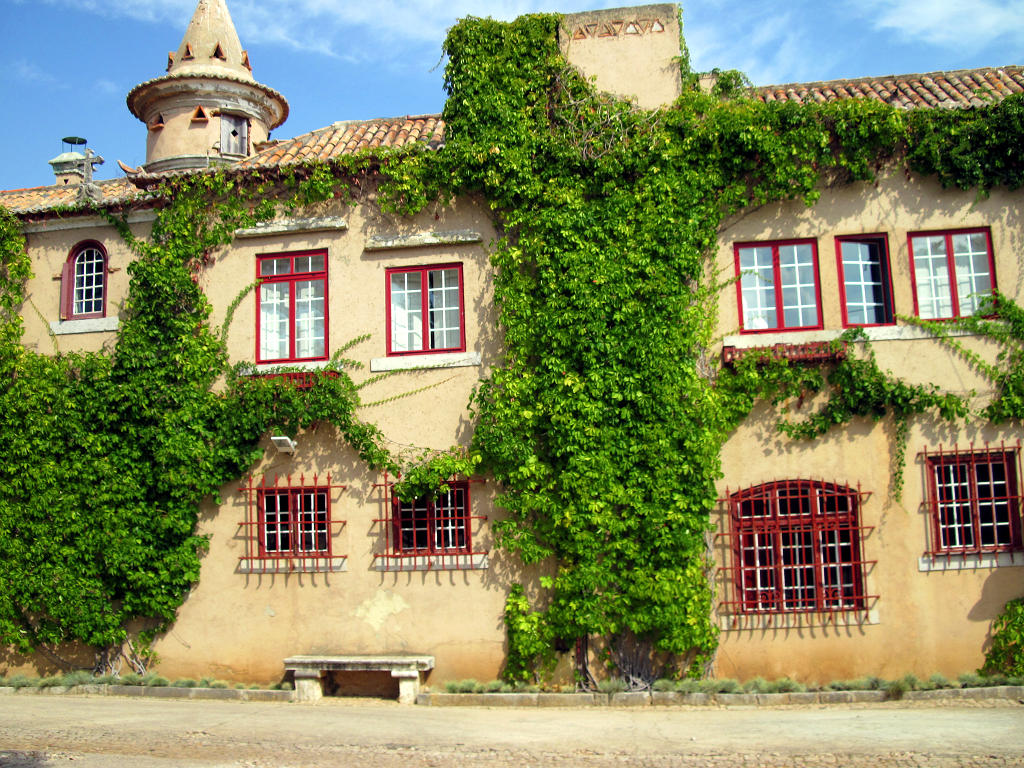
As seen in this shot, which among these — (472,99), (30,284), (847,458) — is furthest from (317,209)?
(847,458)

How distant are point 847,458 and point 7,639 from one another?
470 inches

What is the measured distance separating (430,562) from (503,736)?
346 centimetres

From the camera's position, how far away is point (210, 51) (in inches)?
996

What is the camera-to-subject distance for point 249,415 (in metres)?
13.3

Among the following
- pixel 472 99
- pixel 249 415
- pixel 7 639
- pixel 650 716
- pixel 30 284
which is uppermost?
pixel 472 99

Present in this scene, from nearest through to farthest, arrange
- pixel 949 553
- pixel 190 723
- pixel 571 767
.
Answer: pixel 571 767 → pixel 190 723 → pixel 949 553

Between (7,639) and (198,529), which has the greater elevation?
(198,529)

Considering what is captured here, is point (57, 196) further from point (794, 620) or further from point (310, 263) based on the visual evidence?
point (794, 620)

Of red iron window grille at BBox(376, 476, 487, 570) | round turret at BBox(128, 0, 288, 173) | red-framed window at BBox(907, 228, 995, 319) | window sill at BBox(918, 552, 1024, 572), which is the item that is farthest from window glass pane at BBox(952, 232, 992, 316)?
round turret at BBox(128, 0, 288, 173)

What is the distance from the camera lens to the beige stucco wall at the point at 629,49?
13469mm

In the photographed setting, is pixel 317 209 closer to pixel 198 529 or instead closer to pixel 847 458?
pixel 198 529

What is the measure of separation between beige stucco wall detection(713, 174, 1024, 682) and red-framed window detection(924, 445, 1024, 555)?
0.51ft

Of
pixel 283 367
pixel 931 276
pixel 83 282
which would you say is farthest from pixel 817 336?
pixel 83 282

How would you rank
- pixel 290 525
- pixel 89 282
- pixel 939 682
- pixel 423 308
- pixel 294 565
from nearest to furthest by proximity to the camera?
pixel 939 682 < pixel 294 565 < pixel 290 525 < pixel 423 308 < pixel 89 282
